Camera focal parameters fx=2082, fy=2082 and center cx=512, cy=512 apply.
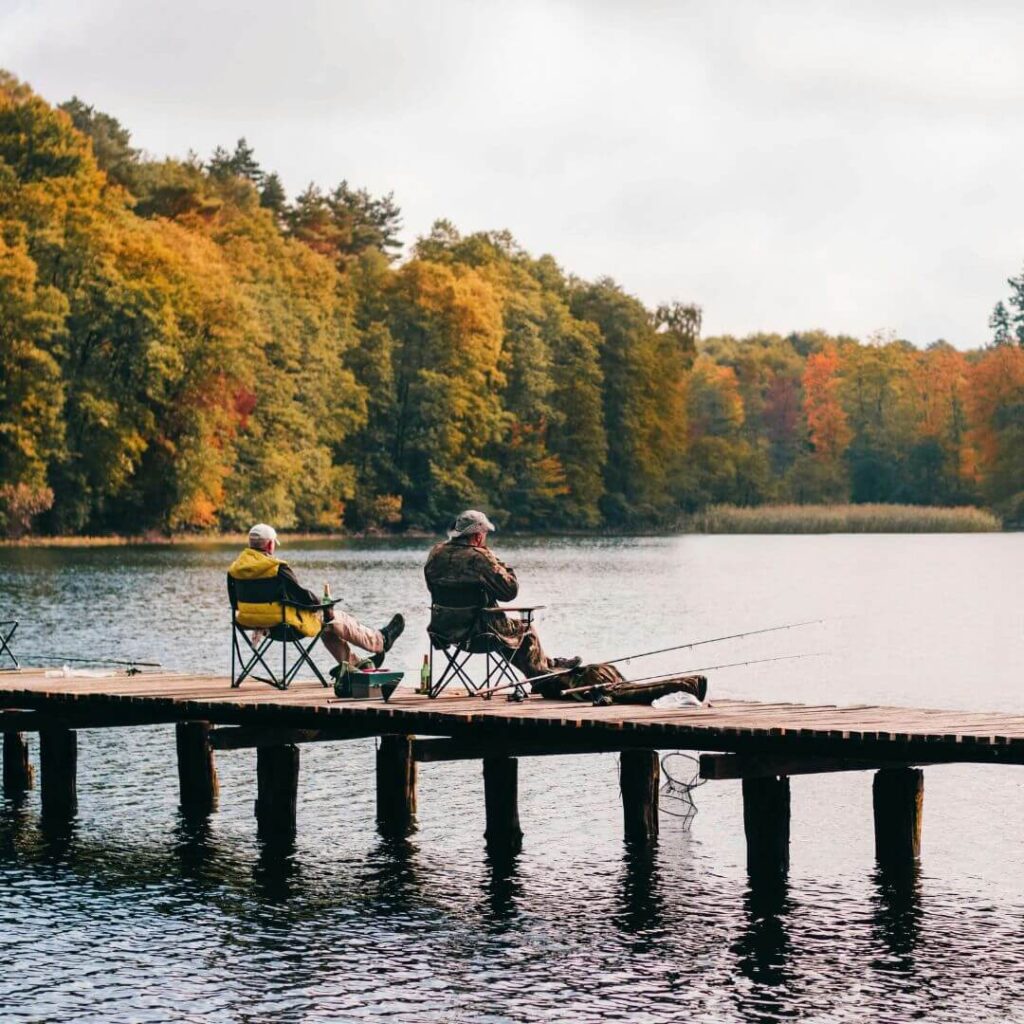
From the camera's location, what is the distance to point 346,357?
3593 inches

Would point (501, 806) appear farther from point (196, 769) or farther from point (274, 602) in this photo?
point (196, 769)

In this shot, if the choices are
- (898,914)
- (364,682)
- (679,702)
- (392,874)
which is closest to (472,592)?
(364,682)

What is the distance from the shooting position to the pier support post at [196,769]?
1741 cm

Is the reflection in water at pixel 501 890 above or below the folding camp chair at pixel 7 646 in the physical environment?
below

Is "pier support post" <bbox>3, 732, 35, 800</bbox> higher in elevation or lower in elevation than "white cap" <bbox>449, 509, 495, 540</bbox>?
lower

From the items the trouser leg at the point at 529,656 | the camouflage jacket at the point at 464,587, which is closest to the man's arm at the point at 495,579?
the camouflage jacket at the point at 464,587

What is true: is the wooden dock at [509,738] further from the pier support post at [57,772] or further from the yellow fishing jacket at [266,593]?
the yellow fishing jacket at [266,593]

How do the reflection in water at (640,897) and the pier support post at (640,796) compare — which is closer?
the reflection in water at (640,897)

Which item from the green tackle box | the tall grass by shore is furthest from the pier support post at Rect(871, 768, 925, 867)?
the tall grass by shore

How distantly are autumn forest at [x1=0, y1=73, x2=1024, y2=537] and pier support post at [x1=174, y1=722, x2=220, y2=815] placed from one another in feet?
154

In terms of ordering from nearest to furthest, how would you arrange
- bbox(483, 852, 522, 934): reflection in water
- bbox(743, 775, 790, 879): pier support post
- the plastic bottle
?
bbox(483, 852, 522, 934): reflection in water → bbox(743, 775, 790, 879): pier support post → the plastic bottle

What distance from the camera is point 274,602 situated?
55.1ft

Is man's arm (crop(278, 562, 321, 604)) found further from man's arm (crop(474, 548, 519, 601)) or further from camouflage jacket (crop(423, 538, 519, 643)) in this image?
man's arm (crop(474, 548, 519, 601))

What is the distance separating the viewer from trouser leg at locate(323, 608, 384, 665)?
16969 mm
